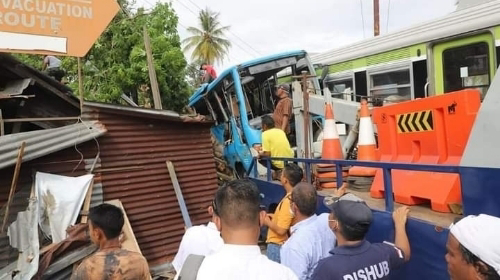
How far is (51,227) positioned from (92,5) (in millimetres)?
2988

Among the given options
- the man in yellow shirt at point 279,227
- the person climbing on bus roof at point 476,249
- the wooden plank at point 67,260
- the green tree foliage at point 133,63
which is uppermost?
the green tree foliage at point 133,63

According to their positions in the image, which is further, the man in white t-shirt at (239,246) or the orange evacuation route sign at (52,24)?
the orange evacuation route sign at (52,24)

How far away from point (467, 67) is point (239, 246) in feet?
17.5

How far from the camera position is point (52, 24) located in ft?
19.2

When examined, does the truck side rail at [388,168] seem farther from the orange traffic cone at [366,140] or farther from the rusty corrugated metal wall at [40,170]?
the rusty corrugated metal wall at [40,170]

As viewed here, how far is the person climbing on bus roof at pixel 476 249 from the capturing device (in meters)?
1.58

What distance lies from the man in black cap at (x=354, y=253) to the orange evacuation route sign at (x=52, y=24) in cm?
467

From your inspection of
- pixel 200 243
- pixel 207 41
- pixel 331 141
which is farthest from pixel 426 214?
pixel 207 41

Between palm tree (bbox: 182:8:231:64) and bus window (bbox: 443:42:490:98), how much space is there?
35.0m

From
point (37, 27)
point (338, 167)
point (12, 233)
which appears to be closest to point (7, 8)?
point (37, 27)

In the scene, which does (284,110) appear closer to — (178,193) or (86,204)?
(178,193)

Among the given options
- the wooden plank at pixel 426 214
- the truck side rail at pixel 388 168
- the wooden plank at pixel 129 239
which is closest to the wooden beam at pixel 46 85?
the wooden plank at pixel 129 239

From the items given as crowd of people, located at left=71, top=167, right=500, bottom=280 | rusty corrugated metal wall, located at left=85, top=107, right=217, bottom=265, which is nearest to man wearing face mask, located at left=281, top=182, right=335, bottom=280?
crowd of people, located at left=71, top=167, right=500, bottom=280

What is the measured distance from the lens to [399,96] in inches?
285
